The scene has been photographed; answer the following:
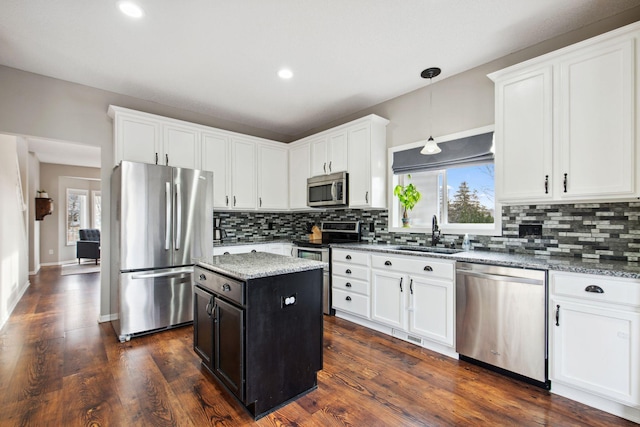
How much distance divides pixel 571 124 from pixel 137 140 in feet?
13.6

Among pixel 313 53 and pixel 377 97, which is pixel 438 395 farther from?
pixel 377 97

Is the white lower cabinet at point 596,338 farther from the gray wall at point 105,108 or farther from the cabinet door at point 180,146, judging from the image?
the cabinet door at point 180,146

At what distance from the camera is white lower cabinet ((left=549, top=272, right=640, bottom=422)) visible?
1.75 metres

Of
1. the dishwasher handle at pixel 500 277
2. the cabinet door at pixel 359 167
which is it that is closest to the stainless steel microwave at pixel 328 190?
the cabinet door at pixel 359 167

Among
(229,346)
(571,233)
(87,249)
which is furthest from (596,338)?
(87,249)

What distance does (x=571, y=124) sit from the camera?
216 centimetres

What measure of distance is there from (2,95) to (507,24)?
15.4 ft

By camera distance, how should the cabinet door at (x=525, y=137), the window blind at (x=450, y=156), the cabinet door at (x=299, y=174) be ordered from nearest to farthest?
the cabinet door at (x=525, y=137)
the window blind at (x=450, y=156)
the cabinet door at (x=299, y=174)

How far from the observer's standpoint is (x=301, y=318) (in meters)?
2.04

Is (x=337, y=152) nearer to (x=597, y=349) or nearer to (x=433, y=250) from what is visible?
(x=433, y=250)

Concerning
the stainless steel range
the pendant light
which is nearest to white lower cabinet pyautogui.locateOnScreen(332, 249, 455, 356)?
the stainless steel range

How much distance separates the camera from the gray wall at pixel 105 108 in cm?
296

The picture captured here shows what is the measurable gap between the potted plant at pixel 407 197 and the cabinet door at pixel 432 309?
3.17ft

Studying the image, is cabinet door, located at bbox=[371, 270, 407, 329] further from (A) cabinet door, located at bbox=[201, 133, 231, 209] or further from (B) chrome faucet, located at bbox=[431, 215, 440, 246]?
(A) cabinet door, located at bbox=[201, 133, 231, 209]
